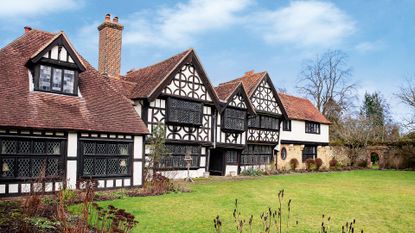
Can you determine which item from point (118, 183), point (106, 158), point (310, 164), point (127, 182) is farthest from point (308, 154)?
point (106, 158)

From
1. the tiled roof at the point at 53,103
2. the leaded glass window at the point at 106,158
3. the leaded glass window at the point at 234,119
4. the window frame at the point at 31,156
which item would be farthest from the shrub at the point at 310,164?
the window frame at the point at 31,156

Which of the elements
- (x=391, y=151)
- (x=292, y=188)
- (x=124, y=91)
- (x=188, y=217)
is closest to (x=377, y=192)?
(x=292, y=188)

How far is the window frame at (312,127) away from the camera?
112 feet

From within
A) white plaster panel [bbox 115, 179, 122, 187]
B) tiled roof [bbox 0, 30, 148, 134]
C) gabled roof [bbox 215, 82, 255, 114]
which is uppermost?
gabled roof [bbox 215, 82, 255, 114]

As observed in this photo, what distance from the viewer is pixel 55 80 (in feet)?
51.8

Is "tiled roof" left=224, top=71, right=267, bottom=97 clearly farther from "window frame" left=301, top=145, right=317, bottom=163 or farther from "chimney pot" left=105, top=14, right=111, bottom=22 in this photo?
"chimney pot" left=105, top=14, right=111, bottom=22

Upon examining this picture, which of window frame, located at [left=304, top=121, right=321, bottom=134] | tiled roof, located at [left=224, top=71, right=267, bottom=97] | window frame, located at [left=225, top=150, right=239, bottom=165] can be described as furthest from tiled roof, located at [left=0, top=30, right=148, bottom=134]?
window frame, located at [left=304, top=121, right=321, bottom=134]

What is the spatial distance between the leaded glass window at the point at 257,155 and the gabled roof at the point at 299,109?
153 inches

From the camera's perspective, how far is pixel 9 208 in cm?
1030

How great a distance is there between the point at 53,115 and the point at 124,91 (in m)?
6.59

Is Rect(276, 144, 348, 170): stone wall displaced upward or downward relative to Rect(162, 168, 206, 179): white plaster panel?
upward

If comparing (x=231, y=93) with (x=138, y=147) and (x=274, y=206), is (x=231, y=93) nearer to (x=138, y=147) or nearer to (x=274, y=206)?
(x=138, y=147)

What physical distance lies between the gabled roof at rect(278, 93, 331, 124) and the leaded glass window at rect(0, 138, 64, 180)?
70.7 feet

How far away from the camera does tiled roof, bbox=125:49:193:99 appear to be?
65.6ft
